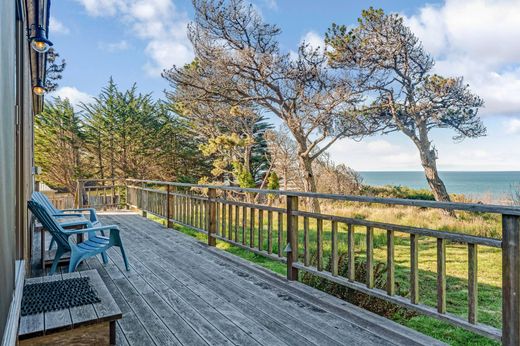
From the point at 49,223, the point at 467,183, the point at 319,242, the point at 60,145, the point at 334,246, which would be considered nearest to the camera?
the point at 334,246

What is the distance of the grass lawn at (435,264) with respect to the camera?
11.3 feet

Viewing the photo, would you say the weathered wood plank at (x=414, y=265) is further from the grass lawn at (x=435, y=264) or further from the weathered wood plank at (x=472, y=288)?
the grass lawn at (x=435, y=264)

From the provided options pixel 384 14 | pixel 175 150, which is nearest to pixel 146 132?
pixel 175 150

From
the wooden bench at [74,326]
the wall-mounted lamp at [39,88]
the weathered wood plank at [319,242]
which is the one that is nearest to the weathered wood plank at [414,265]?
the weathered wood plank at [319,242]

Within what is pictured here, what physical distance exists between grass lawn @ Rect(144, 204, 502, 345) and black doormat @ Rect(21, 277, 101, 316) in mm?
2265

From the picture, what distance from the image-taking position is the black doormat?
1.94 metres

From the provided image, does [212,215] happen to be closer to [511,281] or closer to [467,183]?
[511,281]

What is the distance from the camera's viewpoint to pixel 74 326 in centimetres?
174

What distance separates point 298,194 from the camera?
3250 millimetres

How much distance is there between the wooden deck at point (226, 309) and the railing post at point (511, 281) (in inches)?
18.7

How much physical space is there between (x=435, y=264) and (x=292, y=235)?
13.1 ft

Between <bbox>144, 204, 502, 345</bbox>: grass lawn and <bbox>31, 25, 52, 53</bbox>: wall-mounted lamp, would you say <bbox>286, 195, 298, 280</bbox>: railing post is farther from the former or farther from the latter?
<bbox>31, 25, 52, 53</bbox>: wall-mounted lamp

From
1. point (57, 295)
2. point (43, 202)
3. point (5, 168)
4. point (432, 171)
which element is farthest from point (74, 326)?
point (432, 171)

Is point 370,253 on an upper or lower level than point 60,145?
lower
